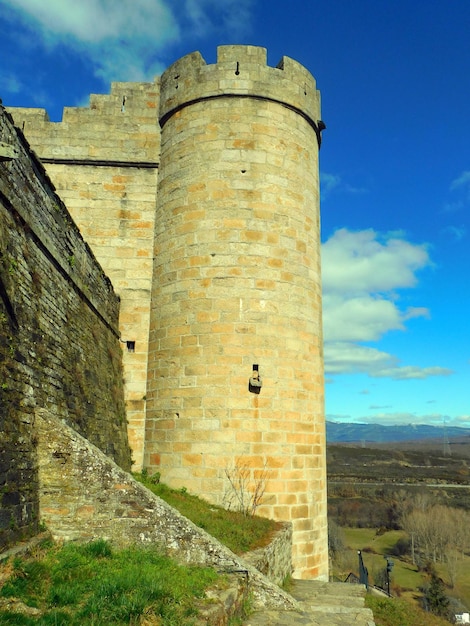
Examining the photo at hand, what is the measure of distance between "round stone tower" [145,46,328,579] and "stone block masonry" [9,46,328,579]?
0.09 feet

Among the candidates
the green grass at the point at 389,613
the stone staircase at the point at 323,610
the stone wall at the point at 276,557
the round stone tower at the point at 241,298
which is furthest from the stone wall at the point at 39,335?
the green grass at the point at 389,613

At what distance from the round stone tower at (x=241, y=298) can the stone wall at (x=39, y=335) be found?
57.7 inches

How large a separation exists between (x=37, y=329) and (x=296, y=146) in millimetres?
7828

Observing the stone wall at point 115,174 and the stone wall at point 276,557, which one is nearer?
the stone wall at point 276,557

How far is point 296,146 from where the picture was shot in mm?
12375

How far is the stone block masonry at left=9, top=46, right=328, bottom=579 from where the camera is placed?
10.5 m

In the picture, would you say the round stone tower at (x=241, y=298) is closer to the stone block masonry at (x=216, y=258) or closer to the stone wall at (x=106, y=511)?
the stone block masonry at (x=216, y=258)

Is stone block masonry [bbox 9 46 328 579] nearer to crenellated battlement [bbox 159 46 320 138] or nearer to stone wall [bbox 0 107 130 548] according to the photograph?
crenellated battlement [bbox 159 46 320 138]

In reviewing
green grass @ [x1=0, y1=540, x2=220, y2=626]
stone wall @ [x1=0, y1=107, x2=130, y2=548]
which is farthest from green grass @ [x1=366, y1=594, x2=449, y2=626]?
green grass @ [x1=0, y1=540, x2=220, y2=626]

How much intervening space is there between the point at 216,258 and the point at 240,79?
14.0ft

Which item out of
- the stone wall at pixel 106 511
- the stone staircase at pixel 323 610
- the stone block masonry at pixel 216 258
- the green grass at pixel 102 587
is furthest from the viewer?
the stone block masonry at pixel 216 258

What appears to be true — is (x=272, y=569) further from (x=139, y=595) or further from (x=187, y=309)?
(x=187, y=309)

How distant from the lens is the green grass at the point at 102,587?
448 cm

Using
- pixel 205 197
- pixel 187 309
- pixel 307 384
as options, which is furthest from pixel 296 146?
pixel 307 384
